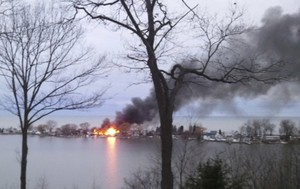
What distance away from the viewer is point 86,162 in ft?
144

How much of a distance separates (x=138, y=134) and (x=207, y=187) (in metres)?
33.1

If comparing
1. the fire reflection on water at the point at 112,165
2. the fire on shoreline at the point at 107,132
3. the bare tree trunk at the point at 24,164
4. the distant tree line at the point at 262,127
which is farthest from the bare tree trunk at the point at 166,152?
the fire on shoreline at the point at 107,132

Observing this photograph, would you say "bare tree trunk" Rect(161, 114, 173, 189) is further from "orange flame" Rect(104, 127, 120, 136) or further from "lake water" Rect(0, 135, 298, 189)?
"orange flame" Rect(104, 127, 120, 136)

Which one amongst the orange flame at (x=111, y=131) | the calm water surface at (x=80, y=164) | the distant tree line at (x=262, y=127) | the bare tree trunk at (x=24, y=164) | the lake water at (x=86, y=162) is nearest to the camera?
the bare tree trunk at (x=24, y=164)

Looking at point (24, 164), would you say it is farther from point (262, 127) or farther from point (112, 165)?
point (262, 127)

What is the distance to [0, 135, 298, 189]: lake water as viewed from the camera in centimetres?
2886

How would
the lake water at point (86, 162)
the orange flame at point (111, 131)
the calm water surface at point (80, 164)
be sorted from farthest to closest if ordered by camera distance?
the orange flame at point (111, 131), the calm water surface at point (80, 164), the lake water at point (86, 162)

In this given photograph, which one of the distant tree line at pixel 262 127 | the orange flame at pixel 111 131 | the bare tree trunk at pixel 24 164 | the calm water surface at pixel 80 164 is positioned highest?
the distant tree line at pixel 262 127

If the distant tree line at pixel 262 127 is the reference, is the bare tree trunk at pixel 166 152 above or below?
below

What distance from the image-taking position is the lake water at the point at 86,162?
28858 mm

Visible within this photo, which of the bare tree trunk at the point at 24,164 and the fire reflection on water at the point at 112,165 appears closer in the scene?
the bare tree trunk at the point at 24,164

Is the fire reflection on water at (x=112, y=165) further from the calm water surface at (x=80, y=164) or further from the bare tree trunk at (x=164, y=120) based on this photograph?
the bare tree trunk at (x=164, y=120)

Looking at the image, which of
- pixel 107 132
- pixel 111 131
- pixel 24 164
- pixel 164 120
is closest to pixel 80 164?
pixel 111 131

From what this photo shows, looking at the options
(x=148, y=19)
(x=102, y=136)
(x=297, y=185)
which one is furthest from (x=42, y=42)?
(x=102, y=136)
